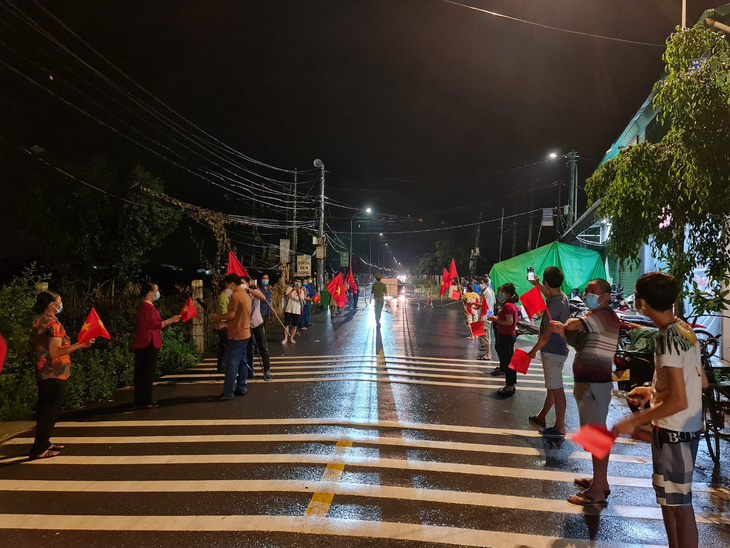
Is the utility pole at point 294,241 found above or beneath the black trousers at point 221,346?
above

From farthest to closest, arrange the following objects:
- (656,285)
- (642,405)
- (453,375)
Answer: (453,375)
(642,405)
(656,285)

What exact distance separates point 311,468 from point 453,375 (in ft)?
17.3

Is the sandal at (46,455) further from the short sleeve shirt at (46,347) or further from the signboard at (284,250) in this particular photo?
the signboard at (284,250)

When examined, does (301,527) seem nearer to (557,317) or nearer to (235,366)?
(557,317)

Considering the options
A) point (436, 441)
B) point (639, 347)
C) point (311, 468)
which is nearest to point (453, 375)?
point (639, 347)

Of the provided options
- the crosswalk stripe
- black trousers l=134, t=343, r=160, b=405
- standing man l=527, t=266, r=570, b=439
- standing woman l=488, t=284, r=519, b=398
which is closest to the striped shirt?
standing man l=527, t=266, r=570, b=439

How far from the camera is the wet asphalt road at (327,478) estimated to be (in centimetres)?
356

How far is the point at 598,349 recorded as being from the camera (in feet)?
13.9

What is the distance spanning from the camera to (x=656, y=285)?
2.95 metres

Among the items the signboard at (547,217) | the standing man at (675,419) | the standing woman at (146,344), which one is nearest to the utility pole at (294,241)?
the signboard at (547,217)

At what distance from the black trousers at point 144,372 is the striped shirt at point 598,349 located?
582 cm

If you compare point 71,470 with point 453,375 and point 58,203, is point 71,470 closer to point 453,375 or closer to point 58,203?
point 453,375

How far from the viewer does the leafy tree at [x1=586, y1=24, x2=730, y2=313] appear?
14.8ft

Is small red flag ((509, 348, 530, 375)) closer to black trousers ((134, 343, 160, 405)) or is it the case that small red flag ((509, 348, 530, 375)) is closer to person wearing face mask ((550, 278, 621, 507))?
person wearing face mask ((550, 278, 621, 507))
